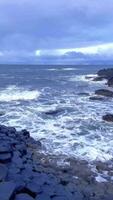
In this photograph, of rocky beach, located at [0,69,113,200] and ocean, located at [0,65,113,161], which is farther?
ocean, located at [0,65,113,161]

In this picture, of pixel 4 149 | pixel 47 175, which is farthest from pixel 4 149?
pixel 47 175

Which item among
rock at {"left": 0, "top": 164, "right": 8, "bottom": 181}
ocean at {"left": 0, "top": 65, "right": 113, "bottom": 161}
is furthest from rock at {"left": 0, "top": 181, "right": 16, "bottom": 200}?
ocean at {"left": 0, "top": 65, "right": 113, "bottom": 161}

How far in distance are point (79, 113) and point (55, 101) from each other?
285 inches

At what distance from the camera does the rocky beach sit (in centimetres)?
1072

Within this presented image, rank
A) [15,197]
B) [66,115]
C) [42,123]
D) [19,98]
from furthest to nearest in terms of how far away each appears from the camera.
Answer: [19,98]
[66,115]
[42,123]
[15,197]

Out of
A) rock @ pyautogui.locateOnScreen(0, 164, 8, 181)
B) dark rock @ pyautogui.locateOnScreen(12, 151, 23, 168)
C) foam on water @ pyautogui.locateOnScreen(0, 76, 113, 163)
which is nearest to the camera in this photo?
rock @ pyautogui.locateOnScreen(0, 164, 8, 181)

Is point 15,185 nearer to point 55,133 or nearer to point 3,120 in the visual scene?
point 55,133

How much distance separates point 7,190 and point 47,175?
2815mm

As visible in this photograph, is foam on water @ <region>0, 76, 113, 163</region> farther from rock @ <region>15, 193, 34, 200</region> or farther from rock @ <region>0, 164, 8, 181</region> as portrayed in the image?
rock @ <region>15, 193, 34, 200</region>

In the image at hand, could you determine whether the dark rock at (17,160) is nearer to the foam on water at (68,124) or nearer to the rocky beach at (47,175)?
the rocky beach at (47,175)

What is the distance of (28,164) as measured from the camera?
44.2ft

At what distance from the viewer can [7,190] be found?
1003 cm

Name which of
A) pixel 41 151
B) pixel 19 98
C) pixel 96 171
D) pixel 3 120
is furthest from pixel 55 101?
pixel 96 171

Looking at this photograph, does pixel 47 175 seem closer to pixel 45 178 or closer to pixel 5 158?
pixel 45 178
